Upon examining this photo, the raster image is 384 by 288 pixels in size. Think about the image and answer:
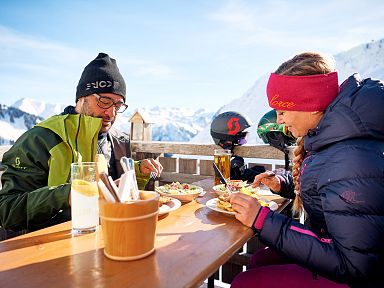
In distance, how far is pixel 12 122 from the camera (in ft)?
527

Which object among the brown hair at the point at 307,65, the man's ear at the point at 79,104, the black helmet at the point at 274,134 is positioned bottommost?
the black helmet at the point at 274,134

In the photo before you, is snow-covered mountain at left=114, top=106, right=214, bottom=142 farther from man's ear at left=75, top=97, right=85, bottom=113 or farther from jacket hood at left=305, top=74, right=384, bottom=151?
jacket hood at left=305, top=74, right=384, bottom=151

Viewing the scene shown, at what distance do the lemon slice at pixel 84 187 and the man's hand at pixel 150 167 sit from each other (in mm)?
936

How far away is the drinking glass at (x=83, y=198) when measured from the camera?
134cm

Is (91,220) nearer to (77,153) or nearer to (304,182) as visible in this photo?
(77,153)

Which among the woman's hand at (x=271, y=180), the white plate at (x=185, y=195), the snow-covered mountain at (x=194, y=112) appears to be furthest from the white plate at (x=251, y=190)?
the snow-covered mountain at (x=194, y=112)

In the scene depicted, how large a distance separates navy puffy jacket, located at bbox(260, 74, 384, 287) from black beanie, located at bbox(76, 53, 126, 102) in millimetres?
1683

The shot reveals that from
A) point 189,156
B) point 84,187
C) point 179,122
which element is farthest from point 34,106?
point 84,187

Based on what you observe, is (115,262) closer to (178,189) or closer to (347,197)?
(347,197)

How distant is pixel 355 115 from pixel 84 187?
48.0 inches

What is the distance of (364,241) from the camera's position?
44.7 inches

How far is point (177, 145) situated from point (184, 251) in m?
2.84

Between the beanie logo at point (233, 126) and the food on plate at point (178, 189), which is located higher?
the beanie logo at point (233, 126)

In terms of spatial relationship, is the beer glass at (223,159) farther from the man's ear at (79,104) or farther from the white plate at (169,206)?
the man's ear at (79,104)
